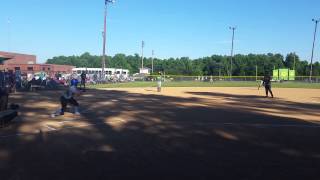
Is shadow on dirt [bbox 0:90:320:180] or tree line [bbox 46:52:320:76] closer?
shadow on dirt [bbox 0:90:320:180]

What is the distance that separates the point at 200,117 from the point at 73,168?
9.28 m

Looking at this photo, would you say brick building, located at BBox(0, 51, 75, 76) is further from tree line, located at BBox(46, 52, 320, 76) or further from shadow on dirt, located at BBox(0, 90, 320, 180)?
shadow on dirt, located at BBox(0, 90, 320, 180)

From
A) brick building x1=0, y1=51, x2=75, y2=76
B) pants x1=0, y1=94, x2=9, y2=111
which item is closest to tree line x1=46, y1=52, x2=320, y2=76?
brick building x1=0, y1=51, x2=75, y2=76

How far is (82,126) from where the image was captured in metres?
14.0

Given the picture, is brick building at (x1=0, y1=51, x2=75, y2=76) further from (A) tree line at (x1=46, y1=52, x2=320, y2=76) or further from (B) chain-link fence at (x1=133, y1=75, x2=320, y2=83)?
(A) tree line at (x1=46, y1=52, x2=320, y2=76)

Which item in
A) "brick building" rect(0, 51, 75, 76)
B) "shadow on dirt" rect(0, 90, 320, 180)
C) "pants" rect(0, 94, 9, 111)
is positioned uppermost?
"brick building" rect(0, 51, 75, 76)

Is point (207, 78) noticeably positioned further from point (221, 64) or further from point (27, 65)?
point (221, 64)

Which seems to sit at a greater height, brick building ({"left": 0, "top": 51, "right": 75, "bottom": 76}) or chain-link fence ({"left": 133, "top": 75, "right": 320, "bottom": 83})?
brick building ({"left": 0, "top": 51, "right": 75, "bottom": 76})

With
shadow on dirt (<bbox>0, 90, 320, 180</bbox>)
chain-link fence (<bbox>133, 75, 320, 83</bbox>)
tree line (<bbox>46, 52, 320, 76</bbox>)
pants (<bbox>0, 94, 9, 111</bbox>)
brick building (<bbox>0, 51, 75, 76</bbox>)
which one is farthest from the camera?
tree line (<bbox>46, 52, 320, 76</bbox>)

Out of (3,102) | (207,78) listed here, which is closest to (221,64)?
(207,78)

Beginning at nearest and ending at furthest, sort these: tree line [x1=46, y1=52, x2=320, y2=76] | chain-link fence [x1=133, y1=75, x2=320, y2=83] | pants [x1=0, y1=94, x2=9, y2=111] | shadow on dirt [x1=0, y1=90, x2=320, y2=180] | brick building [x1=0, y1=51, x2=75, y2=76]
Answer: shadow on dirt [x1=0, y1=90, x2=320, y2=180], pants [x1=0, y1=94, x2=9, y2=111], chain-link fence [x1=133, y1=75, x2=320, y2=83], brick building [x1=0, y1=51, x2=75, y2=76], tree line [x1=46, y1=52, x2=320, y2=76]

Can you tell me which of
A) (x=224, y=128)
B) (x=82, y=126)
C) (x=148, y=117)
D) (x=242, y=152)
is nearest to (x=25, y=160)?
(x=242, y=152)

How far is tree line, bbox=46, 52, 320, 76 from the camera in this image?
142413 millimetres

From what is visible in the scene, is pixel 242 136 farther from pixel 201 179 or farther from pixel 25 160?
pixel 25 160
